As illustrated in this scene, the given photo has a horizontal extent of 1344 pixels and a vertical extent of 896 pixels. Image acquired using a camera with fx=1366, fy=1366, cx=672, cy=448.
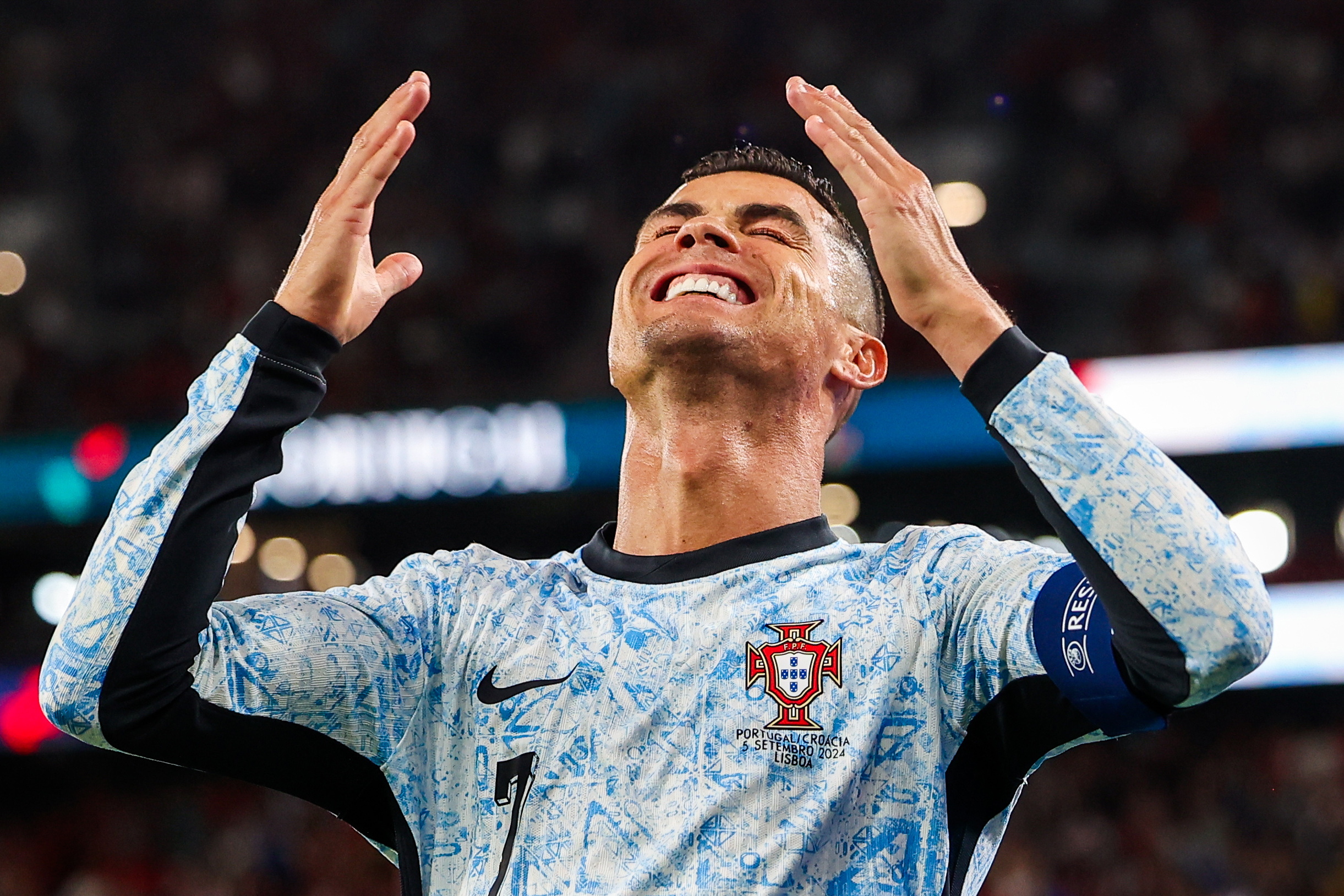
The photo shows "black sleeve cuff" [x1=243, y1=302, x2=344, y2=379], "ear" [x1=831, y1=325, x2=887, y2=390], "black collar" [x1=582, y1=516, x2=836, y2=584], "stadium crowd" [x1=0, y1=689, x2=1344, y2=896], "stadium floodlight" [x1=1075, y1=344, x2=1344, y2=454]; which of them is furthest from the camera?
"stadium crowd" [x1=0, y1=689, x2=1344, y2=896]

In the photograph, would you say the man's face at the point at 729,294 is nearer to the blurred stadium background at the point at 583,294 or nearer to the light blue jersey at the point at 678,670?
the light blue jersey at the point at 678,670

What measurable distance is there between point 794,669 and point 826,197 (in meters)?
1.43

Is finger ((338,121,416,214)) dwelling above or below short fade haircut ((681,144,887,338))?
below

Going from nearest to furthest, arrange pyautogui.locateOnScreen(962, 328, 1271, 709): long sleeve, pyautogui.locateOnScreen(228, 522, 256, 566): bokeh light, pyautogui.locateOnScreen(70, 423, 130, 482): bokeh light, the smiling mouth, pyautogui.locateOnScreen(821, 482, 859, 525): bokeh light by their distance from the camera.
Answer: pyautogui.locateOnScreen(962, 328, 1271, 709): long sleeve < the smiling mouth < pyautogui.locateOnScreen(70, 423, 130, 482): bokeh light < pyautogui.locateOnScreen(821, 482, 859, 525): bokeh light < pyautogui.locateOnScreen(228, 522, 256, 566): bokeh light

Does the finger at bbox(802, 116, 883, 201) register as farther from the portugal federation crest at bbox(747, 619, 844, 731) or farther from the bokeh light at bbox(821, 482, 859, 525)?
the bokeh light at bbox(821, 482, 859, 525)

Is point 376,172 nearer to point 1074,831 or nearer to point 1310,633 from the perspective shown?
point 1074,831

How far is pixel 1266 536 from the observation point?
8836mm

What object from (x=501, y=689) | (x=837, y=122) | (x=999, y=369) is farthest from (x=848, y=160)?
(x=501, y=689)

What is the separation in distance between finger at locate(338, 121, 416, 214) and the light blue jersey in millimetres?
259

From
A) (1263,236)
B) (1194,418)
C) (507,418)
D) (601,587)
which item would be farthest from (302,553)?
(601,587)

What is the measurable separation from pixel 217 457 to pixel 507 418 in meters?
6.78

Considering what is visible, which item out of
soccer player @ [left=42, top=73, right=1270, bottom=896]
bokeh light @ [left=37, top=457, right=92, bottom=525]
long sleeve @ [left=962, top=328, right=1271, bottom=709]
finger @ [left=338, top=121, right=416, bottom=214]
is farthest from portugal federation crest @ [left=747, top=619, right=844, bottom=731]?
A: bokeh light @ [left=37, top=457, right=92, bottom=525]

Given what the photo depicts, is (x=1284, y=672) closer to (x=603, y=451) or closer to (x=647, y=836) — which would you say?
(x=603, y=451)

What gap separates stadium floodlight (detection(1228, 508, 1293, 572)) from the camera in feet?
28.6
